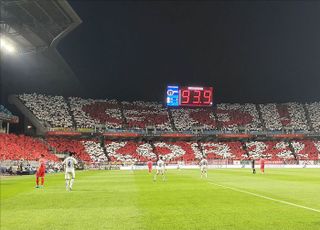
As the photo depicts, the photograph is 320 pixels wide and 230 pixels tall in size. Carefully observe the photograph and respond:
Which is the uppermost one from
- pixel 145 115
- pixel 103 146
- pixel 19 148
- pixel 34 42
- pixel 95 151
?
pixel 34 42

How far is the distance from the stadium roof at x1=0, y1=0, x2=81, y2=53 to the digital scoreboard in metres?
21.9

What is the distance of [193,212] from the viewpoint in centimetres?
1364

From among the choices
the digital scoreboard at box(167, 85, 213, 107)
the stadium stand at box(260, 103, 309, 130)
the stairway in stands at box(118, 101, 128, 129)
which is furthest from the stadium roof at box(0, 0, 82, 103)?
the stadium stand at box(260, 103, 309, 130)

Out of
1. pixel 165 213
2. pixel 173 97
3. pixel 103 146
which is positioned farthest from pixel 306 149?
pixel 165 213

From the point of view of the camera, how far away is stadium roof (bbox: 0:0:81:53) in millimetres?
38906

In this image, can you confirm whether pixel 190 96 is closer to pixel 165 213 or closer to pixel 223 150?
pixel 223 150

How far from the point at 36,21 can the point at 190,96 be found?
28.8 metres

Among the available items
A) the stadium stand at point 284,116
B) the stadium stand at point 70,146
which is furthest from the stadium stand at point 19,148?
the stadium stand at point 284,116

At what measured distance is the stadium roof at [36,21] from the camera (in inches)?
1532

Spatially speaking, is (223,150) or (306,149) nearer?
(223,150)

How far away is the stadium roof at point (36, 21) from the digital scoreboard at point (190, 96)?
860 inches

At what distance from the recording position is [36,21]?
4297cm

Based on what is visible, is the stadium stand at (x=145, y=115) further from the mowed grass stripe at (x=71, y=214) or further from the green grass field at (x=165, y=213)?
the green grass field at (x=165, y=213)

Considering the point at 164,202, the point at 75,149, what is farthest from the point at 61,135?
the point at 164,202
